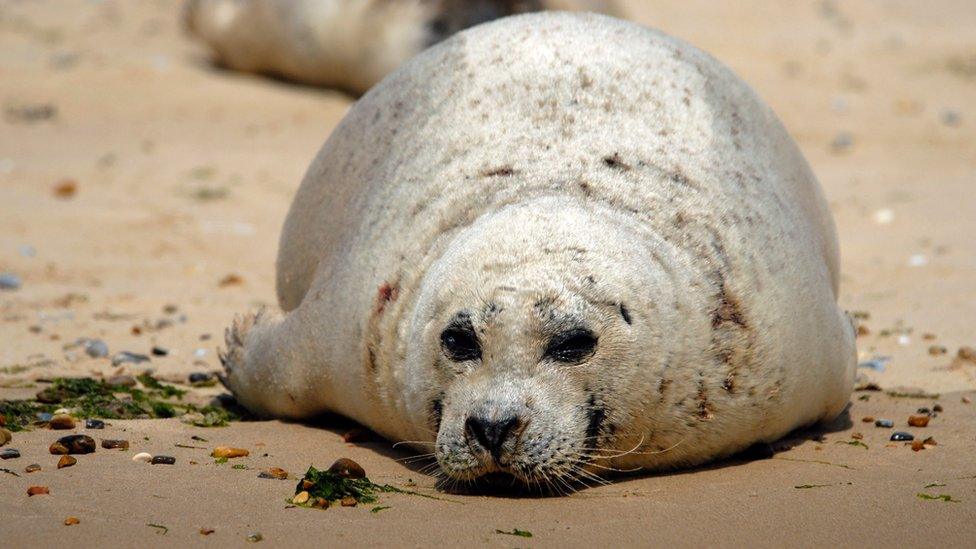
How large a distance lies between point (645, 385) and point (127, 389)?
6.61 feet

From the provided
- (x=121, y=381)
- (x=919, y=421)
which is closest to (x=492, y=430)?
(x=919, y=421)

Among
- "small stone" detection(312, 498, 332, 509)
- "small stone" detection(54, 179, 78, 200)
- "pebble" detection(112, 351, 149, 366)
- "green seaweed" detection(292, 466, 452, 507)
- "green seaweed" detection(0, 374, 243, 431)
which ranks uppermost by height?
"small stone" detection(54, 179, 78, 200)

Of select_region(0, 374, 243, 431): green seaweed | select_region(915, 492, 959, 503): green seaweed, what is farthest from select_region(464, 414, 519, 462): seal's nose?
select_region(0, 374, 243, 431): green seaweed

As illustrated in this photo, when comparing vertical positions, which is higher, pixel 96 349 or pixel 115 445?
pixel 96 349

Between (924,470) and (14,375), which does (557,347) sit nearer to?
(924,470)

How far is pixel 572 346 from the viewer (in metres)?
3.49

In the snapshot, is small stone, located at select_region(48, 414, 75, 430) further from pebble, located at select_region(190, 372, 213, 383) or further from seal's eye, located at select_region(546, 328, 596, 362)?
seal's eye, located at select_region(546, 328, 596, 362)

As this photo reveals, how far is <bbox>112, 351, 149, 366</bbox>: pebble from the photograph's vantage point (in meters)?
5.28

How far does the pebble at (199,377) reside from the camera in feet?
17.1

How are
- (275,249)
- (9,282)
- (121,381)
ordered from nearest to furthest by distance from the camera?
(121,381)
(9,282)
(275,249)

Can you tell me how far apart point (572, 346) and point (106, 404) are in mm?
1778

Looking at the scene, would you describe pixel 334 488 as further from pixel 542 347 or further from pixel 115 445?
pixel 115 445

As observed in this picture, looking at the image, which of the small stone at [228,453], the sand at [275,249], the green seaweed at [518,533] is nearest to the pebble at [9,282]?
the sand at [275,249]

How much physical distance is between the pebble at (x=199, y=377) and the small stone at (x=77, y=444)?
1.30 m
